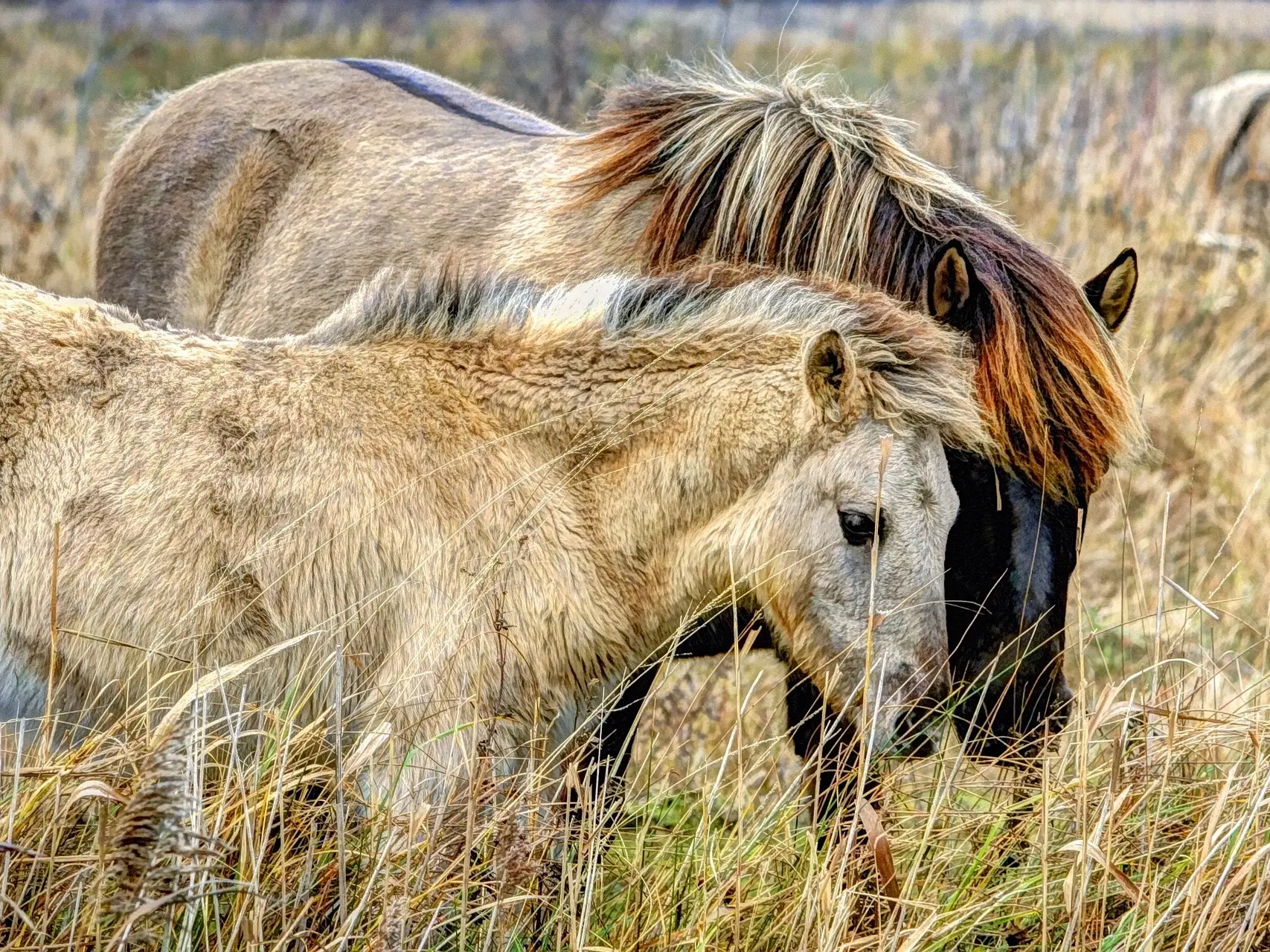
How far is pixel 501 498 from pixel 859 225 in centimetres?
105

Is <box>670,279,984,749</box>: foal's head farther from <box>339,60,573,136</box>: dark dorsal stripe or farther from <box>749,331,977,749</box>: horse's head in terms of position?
<box>339,60,573,136</box>: dark dorsal stripe

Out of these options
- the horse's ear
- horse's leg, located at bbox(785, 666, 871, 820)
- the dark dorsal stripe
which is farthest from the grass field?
the dark dorsal stripe

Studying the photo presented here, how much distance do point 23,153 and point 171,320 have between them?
20.4 feet

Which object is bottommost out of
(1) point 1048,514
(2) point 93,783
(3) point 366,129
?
→ (2) point 93,783

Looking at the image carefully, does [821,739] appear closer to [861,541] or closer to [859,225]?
[861,541]

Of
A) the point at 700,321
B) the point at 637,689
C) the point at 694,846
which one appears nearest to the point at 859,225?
the point at 700,321

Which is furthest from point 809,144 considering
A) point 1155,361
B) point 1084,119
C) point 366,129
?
point 1084,119

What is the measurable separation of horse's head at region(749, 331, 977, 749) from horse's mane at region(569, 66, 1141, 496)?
11.6 inches

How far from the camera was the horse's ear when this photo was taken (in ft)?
10.6

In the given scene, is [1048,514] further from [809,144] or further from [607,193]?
[607,193]

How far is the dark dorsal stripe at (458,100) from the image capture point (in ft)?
15.7

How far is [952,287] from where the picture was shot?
3010mm

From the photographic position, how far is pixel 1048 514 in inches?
120

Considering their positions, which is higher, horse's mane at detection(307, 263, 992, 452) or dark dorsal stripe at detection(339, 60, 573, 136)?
dark dorsal stripe at detection(339, 60, 573, 136)
